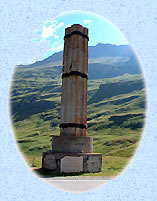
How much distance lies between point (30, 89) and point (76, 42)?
149 metres

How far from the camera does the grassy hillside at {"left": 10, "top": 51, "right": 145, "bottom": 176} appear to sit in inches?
2970

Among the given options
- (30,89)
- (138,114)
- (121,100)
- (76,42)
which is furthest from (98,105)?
(76,42)

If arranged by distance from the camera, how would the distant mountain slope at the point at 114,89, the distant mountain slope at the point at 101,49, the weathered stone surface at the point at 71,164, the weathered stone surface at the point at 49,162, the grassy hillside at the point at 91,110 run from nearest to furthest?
1. the weathered stone surface at the point at 71,164
2. the distant mountain slope at the point at 101,49
3. the weathered stone surface at the point at 49,162
4. the grassy hillside at the point at 91,110
5. the distant mountain slope at the point at 114,89

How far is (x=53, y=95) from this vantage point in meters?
155

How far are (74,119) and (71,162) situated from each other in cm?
352

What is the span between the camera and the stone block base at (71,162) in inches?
626

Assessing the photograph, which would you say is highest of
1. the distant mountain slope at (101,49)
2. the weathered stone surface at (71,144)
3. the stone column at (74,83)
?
the distant mountain slope at (101,49)

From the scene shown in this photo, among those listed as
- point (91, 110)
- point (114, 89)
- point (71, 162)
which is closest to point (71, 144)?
point (71, 162)

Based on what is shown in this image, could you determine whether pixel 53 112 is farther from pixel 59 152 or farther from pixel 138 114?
pixel 59 152

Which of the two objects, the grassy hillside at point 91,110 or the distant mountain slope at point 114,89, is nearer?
the grassy hillside at point 91,110

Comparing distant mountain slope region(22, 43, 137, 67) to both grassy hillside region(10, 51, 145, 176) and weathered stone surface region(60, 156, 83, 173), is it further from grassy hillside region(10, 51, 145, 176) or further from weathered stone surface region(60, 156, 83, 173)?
grassy hillside region(10, 51, 145, 176)

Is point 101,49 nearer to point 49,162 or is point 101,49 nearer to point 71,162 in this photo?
point 49,162

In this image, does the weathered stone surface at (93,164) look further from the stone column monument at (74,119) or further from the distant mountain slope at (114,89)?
the distant mountain slope at (114,89)

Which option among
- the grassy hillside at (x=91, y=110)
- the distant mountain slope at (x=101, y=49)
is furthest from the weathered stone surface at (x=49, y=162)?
the grassy hillside at (x=91, y=110)
